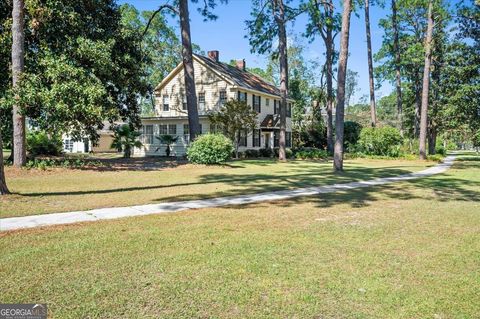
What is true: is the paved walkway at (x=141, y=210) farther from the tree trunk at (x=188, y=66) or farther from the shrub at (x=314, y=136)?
the shrub at (x=314, y=136)

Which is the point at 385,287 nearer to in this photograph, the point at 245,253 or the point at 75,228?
the point at 245,253

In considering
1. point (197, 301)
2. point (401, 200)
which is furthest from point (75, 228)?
point (401, 200)

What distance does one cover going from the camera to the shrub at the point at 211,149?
793 inches

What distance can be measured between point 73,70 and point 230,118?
11965 millimetres

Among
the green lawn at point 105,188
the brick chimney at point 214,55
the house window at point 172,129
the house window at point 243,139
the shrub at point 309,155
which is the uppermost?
the brick chimney at point 214,55

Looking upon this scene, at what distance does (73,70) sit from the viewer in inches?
658

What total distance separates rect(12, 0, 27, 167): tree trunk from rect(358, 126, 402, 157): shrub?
25872 millimetres

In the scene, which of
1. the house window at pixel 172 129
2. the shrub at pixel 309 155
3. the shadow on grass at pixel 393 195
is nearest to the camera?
the shadow on grass at pixel 393 195

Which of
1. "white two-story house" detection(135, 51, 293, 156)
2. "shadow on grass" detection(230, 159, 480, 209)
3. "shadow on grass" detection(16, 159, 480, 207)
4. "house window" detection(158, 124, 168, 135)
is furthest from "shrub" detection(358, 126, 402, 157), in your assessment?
"shadow on grass" detection(230, 159, 480, 209)

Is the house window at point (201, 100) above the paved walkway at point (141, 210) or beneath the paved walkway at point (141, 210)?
above

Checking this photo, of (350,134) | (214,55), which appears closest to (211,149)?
(214,55)

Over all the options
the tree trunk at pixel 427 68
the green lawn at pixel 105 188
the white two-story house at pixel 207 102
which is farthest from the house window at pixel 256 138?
the green lawn at pixel 105 188
